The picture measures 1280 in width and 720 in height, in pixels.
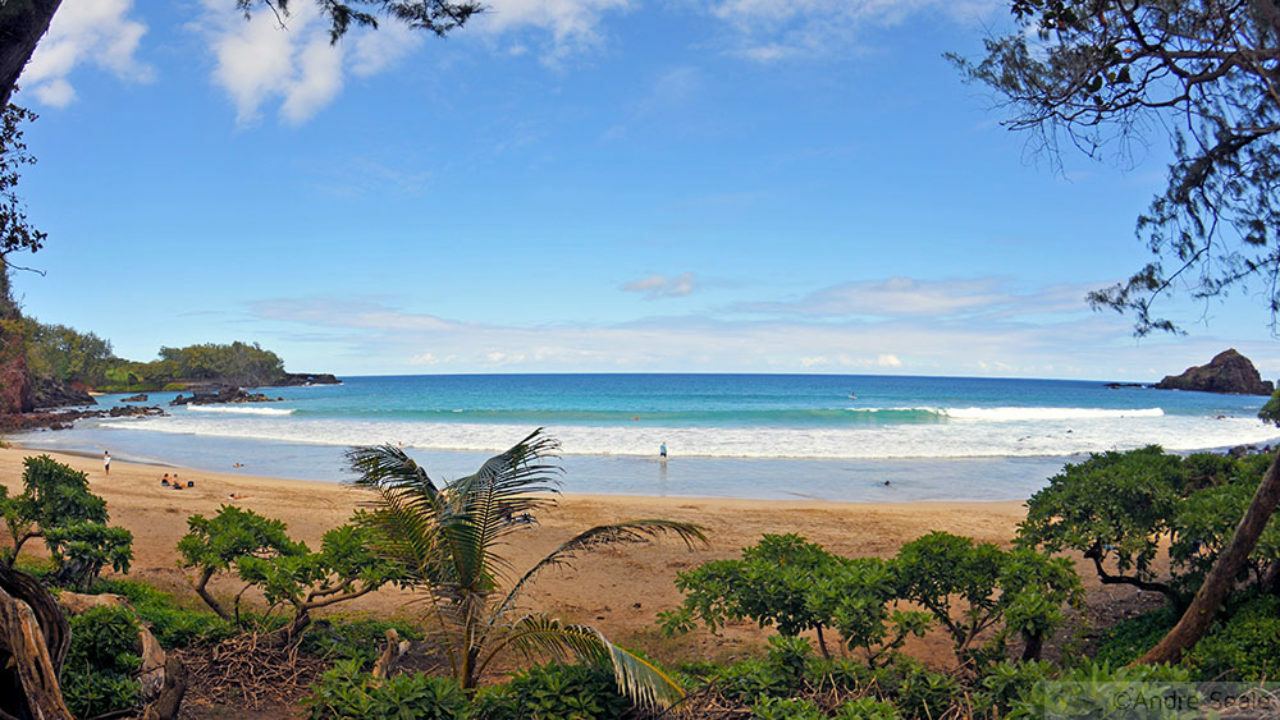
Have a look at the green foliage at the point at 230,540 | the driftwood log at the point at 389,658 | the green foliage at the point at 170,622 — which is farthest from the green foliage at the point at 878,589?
the green foliage at the point at 170,622

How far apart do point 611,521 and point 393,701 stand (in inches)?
393

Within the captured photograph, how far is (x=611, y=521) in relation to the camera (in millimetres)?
13117

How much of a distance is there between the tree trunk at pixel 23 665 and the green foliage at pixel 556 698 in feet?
7.23

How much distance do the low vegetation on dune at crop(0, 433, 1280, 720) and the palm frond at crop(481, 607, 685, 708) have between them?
0.06 ft

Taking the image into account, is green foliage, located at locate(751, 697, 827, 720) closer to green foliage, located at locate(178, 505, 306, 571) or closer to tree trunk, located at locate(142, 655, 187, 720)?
tree trunk, located at locate(142, 655, 187, 720)

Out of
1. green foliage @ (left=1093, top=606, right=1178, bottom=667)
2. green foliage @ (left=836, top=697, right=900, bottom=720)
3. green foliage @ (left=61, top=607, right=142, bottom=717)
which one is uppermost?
green foliage @ (left=836, top=697, right=900, bottom=720)

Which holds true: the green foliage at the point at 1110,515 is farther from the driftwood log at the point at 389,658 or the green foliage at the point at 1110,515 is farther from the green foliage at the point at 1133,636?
the driftwood log at the point at 389,658

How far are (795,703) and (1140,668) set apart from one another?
4.65 ft


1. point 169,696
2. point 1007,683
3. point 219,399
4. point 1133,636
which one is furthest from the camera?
point 219,399

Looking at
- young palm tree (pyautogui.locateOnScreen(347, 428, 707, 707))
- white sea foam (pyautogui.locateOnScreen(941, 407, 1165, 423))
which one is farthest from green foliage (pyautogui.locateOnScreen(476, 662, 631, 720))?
white sea foam (pyautogui.locateOnScreen(941, 407, 1165, 423))

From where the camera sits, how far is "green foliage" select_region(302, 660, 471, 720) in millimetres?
3223

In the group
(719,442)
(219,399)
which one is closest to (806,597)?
(719,442)

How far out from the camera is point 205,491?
16219 millimetres

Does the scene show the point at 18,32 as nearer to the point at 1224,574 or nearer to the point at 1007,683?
the point at 1007,683
